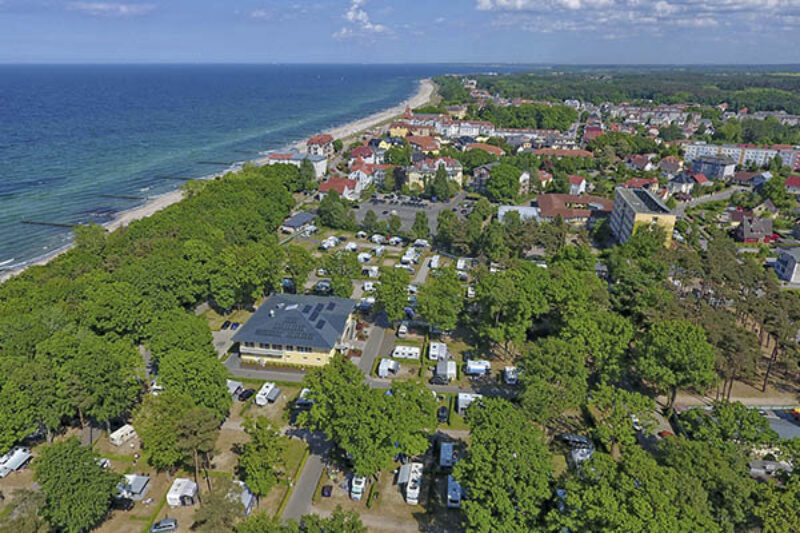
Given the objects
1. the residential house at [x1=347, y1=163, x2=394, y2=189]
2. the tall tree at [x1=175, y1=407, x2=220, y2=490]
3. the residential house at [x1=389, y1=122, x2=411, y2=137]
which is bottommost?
the tall tree at [x1=175, y1=407, x2=220, y2=490]

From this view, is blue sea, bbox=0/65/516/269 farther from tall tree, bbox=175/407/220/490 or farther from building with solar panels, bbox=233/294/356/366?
tall tree, bbox=175/407/220/490

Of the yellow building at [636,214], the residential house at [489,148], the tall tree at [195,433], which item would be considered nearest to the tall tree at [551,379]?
the tall tree at [195,433]

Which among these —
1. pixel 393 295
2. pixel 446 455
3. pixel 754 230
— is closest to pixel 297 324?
pixel 393 295

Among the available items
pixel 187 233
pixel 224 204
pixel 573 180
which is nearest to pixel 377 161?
pixel 573 180

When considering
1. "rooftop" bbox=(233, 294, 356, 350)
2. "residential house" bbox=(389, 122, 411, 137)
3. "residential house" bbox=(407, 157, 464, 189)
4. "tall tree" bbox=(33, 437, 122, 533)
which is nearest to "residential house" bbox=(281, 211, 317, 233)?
"residential house" bbox=(407, 157, 464, 189)

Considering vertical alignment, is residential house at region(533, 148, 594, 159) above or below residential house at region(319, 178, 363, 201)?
above

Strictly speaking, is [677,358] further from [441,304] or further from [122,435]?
[122,435]
